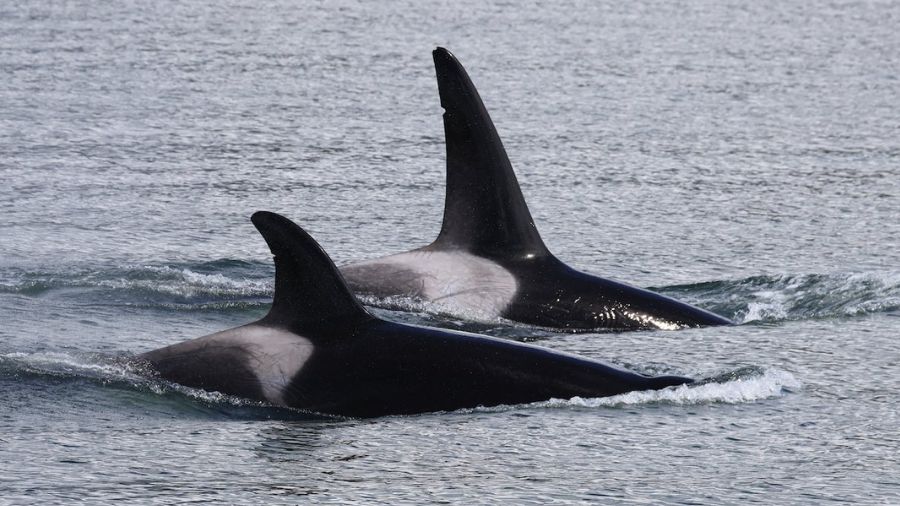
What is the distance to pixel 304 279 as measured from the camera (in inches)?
376

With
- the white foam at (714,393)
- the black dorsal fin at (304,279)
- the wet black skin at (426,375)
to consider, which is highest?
the black dorsal fin at (304,279)

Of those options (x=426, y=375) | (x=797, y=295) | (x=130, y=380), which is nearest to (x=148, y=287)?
(x=130, y=380)

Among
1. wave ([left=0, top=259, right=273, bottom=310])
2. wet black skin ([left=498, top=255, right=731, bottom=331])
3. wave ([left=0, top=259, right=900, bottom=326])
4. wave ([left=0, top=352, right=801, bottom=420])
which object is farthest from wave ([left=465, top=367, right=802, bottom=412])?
wave ([left=0, top=259, right=273, bottom=310])

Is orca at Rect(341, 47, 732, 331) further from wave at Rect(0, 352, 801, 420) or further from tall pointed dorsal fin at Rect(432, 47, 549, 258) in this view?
wave at Rect(0, 352, 801, 420)

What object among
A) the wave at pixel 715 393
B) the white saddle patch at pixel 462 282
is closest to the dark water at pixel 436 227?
the wave at pixel 715 393

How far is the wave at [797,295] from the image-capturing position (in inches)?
508

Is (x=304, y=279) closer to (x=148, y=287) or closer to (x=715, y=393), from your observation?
(x=715, y=393)

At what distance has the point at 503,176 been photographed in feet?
40.2

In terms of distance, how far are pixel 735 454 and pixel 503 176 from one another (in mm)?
3846

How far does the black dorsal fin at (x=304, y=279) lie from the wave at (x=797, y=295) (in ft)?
13.7

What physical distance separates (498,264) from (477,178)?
65cm

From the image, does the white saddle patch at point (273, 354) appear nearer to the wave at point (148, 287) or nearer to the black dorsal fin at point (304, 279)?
the black dorsal fin at point (304, 279)

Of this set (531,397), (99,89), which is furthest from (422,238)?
(99,89)

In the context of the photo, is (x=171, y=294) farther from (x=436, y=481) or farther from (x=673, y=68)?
(x=673, y=68)
